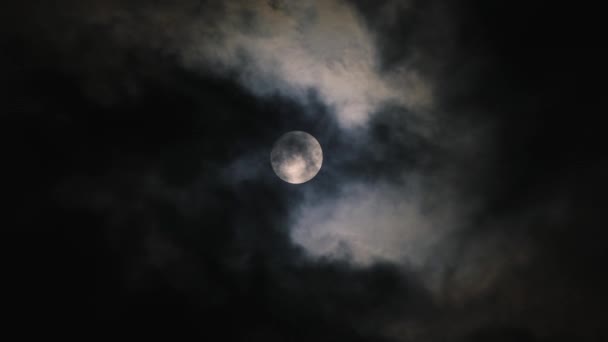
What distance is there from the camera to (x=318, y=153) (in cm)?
1927

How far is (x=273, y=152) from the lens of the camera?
1906cm

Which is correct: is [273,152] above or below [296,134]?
below

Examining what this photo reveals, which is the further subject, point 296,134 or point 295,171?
point 296,134

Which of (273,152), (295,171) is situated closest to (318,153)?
(295,171)

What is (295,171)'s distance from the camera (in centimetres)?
1819

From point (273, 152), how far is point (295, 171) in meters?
3.24

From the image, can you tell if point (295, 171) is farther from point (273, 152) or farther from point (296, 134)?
point (296, 134)

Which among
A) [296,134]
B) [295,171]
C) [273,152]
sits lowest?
[295,171]

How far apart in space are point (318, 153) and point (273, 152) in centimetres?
480

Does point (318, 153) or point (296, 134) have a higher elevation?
point (296, 134)

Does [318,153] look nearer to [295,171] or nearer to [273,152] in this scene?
[295,171]

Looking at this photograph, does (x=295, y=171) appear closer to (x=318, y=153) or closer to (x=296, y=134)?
(x=318, y=153)

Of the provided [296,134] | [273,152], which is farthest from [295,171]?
[296,134]

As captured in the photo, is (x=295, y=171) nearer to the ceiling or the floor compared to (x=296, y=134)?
nearer to the floor
